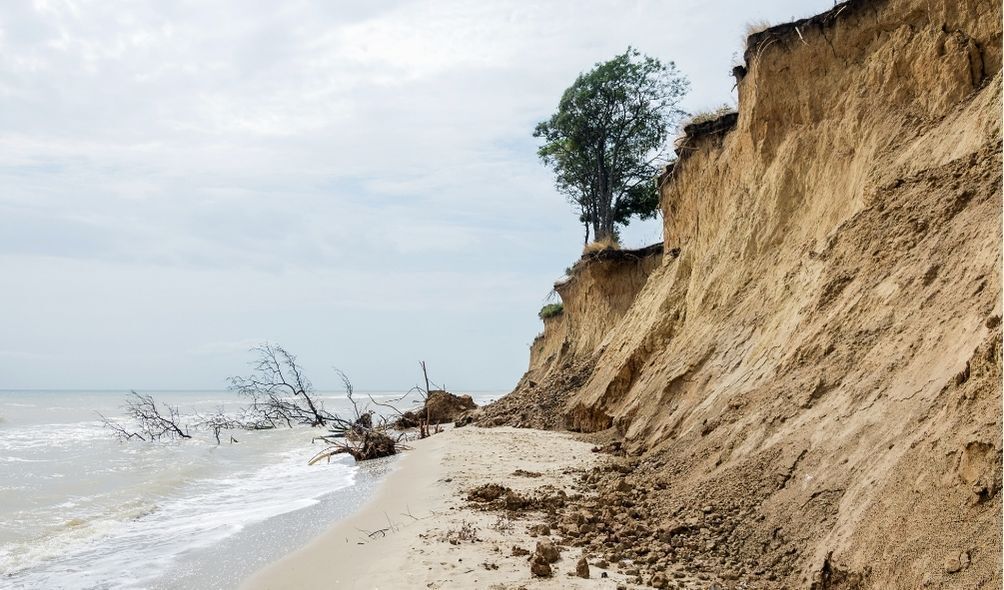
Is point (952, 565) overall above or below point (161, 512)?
above

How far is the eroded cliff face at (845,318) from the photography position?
13.3 feet

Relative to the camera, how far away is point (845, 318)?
6941mm

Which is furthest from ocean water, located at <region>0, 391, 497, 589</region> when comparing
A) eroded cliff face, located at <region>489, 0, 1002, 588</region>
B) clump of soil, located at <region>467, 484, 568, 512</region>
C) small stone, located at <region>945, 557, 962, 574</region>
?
small stone, located at <region>945, 557, 962, 574</region>

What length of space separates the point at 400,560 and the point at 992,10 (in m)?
9.07

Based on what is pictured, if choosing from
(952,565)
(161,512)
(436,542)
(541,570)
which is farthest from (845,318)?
(161,512)

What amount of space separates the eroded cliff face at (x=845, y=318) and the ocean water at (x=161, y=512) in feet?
15.0

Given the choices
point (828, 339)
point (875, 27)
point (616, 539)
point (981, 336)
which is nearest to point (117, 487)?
point (616, 539)

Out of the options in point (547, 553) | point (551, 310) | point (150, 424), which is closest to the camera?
point (547, 553)

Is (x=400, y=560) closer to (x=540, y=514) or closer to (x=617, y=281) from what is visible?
(x=540, y=514)

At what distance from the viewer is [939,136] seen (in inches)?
312

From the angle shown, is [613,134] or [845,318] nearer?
[845,318]

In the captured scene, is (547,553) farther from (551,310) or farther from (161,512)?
(551,310)

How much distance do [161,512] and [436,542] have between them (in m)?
Answer: 6.59

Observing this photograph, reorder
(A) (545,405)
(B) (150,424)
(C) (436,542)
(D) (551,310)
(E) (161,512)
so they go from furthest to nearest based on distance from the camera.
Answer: (D) (551,310) < (B) (150,424) < (A) (545,405) < (E) (161,512) < (C) (436,542)
